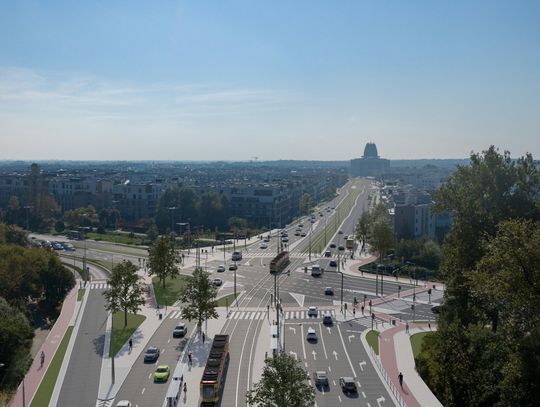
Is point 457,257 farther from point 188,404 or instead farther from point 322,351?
point 188,404

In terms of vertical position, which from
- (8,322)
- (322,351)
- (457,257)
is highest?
(457,257)

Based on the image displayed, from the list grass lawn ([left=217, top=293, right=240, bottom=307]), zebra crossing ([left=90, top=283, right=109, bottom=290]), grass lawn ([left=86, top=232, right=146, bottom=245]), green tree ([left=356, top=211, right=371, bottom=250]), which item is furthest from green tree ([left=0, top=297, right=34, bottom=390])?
grass lawn ([left=86, top=232, right=146, bottom=245])

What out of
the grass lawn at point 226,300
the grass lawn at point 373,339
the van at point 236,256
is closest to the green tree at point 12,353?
the grass lawn at point 226,300

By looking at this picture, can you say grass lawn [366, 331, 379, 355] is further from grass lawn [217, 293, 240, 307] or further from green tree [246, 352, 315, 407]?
green tree [246, 352, 315, 407]

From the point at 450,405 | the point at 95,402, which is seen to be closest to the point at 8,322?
the point at 95,402

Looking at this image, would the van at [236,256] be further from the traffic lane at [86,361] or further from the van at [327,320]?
the van at [327,320]

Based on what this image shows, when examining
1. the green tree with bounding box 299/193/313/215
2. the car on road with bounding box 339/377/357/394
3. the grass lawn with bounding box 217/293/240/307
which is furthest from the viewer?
the green tree with bounding box 299/193/313/215

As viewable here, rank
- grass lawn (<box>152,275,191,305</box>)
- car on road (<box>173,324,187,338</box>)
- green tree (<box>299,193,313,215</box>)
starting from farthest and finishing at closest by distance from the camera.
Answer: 1. green tree (<box>299,193,313,215</box>)
2. grass lawn (<box>152,275,191,305</box>)
3. car on road (<box>173,324,187,338</box>)
